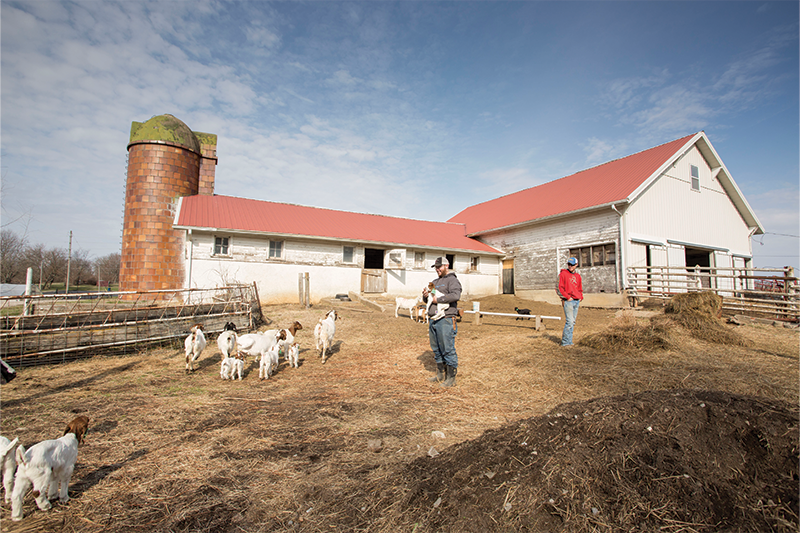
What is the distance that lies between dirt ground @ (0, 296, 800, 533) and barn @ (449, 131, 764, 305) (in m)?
11.4

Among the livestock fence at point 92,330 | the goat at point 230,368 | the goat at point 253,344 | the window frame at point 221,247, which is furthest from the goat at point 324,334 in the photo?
the window frame at point 221,247

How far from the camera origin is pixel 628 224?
1716 centimetres

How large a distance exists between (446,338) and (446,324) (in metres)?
0.24

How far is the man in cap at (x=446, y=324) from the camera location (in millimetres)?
6121

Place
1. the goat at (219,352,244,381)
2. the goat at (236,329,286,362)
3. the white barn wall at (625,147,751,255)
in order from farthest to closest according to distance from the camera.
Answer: the white barn wall at (625,147,751,255)
the goat at (236,329,286,362)
the goat at (219,352,244,381)

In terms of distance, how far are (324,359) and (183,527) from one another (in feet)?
18.5

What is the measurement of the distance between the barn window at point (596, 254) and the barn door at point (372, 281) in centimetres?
1026

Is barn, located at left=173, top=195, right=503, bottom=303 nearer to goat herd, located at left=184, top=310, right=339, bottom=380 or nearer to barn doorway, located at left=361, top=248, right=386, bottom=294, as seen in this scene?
barn doorway, located at left=361, top=248, right=386, bottom=294

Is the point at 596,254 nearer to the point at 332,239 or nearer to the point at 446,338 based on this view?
the point at 332,239

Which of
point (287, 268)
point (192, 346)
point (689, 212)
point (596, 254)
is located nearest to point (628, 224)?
point (596, 254)

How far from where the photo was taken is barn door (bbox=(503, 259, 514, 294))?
23281 mm

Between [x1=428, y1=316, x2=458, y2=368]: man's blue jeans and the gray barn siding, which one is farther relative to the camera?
the gray barn siding

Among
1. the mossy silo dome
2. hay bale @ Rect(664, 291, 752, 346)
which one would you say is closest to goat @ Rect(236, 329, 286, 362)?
hay bale @ Rect(664, 291, 752, 346)

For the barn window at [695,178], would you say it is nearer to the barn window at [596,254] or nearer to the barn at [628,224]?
the barn at [628,224]
